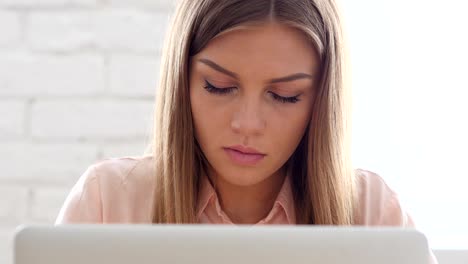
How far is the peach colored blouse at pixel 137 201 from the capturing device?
4.82 feet

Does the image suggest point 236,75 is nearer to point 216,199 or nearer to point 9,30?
point 216,199

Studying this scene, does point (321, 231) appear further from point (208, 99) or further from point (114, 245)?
point (208, 99)

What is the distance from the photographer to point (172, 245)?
0.78 m

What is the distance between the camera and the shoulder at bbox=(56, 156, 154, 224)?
1458 millimetres

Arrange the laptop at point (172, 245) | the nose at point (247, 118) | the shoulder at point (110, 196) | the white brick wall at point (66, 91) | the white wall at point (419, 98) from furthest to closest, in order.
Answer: the white wall at point (419, 98)
the white brick wall at point (66, 91)
the shoulder at point (110, 196)
the nose at point (247, 118)
the laptop at point (172, 245)

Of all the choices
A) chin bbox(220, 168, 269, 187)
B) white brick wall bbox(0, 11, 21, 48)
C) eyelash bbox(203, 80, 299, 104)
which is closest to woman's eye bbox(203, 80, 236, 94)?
eyelash bbox(203, 80, 299, 104)

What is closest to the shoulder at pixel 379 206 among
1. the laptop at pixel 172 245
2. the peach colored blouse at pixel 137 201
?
the peach colored blouse at pixel 137 201

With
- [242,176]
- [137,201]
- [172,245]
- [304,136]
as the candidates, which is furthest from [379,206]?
[172,245]

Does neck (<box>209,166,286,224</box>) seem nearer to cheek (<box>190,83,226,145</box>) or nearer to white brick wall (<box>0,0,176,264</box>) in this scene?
cheek (<box>190,83,226,145</box>)

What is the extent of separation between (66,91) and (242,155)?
615 mm

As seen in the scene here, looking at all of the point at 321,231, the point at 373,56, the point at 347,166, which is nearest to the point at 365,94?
the point at 373,56

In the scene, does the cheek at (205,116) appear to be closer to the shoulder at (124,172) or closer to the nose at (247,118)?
the nose at (247,118)

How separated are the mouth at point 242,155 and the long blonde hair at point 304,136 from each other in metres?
0.10

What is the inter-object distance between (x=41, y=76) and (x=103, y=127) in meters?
0.16
